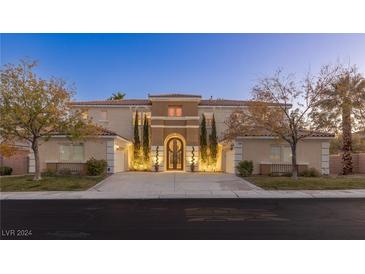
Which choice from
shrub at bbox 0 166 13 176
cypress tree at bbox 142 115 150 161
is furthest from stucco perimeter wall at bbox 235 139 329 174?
shrub at bbox 0 166 13 176

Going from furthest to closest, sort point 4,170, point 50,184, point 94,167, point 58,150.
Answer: point 4,170
point 58,150
point 94,167
point 50,184

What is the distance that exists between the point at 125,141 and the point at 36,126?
980 centimetres

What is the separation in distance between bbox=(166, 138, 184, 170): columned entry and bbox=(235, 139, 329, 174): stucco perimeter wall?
25.6ft

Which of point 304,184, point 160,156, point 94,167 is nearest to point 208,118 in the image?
point 160,156

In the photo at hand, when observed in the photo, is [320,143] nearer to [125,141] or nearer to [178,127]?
[178,127]

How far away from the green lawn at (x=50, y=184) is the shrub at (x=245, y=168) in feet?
34.5

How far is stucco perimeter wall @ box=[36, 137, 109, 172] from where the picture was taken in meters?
24.0

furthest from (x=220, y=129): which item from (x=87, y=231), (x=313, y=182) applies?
(x=87, y=231)

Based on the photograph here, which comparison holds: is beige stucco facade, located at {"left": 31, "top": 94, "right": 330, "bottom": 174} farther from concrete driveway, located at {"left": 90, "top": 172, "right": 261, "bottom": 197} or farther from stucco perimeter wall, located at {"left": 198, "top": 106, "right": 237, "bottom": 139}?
concrete driveway, located at {"left": 90, "top": 172, "right": 261, "bottom": 197}

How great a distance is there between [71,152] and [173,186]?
10.1 m

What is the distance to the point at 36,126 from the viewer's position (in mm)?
19797

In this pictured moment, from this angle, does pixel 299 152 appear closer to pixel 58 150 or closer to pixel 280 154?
pixel 280 154

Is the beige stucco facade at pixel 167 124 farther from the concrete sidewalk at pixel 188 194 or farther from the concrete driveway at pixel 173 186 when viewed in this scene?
the concrete sidewalk at pixel 188 194

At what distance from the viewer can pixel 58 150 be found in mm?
24078
